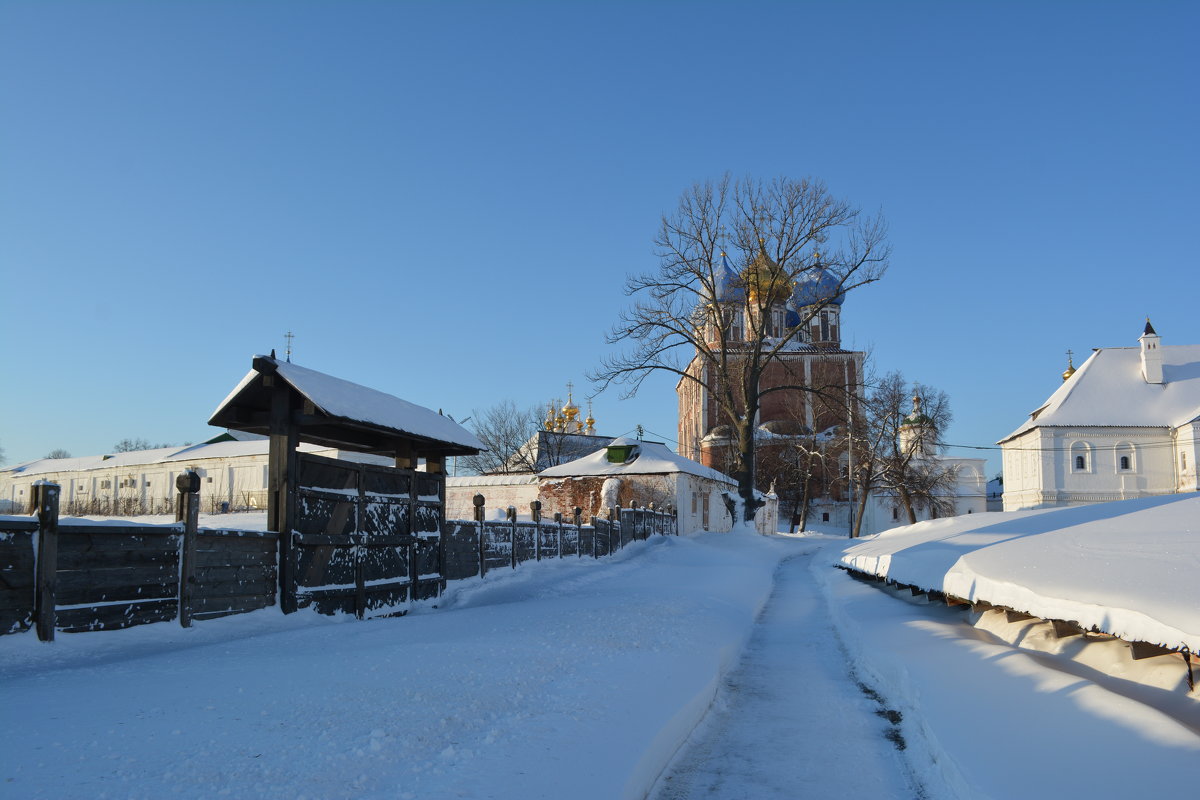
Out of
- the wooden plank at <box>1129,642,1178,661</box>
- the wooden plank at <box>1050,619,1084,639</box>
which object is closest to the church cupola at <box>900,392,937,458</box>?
the wooden plank at <box>1050,619,1084,639</box>

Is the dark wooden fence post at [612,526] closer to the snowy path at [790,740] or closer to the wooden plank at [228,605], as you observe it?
the snowy path at [790,740]

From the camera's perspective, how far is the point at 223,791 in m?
3.60

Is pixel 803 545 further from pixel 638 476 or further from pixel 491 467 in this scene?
pixel 491 467

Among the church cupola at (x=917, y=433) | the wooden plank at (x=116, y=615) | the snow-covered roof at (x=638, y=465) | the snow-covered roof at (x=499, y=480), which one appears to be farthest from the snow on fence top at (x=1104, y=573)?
the church cupola at (x=917, y=433)

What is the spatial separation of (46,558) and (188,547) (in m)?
1.42

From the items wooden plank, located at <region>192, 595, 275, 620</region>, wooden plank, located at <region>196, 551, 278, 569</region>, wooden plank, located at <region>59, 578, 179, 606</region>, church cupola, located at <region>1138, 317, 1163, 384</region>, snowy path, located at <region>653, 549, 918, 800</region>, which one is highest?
church cupola, located at <region>1138, 317, 1163, 384</region>

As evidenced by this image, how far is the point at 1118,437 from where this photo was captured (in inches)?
2039

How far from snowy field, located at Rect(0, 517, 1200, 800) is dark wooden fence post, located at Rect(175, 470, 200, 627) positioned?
20cm

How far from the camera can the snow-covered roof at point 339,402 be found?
30.9ft

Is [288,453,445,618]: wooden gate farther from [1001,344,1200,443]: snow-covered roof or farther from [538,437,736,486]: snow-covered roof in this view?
[1001,344,1200,443]: snow-covered roof

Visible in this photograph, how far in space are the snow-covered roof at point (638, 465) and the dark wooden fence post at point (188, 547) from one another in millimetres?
25509

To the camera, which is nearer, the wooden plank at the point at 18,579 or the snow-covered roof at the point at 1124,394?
the wooden plank at the point at 18,579

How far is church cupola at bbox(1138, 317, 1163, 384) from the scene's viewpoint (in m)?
53.9

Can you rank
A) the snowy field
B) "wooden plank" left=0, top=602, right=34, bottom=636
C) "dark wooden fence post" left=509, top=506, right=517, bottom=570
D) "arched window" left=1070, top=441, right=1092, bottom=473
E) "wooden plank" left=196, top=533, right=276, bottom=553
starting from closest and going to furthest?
the snowy field < "wooden plank" left=0, top=602, right=34, bottom=636 < "wooden plank" left=196, top=533, right=276, bottom=553 < "dark wooden fence post" left=509, top=506, right=517, bottom=570 < "arched window" left=1070, top=441, right=1092, bottom=473
